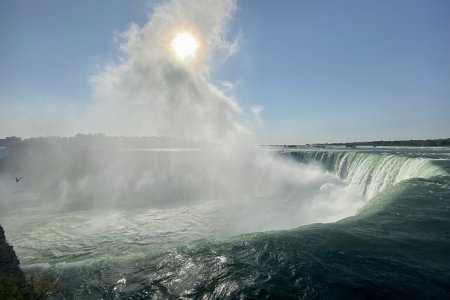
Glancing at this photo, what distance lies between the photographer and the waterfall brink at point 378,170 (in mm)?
22906

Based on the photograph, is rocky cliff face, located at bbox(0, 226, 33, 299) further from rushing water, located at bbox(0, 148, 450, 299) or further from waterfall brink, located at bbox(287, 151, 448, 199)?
waterfall brink, located at bbox(287, 151, 448, 199)

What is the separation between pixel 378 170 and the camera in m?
27.7

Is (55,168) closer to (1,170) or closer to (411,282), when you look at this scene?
(1,170)

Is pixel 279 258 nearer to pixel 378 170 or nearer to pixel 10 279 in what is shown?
pixel 10 279

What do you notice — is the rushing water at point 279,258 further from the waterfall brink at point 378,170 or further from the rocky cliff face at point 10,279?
the waterfall brink at point 378,170

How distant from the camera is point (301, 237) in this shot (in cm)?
1011

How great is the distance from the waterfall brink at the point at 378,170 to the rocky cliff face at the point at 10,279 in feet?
76.9

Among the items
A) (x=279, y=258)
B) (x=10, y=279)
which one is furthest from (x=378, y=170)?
(x=10, y=279)

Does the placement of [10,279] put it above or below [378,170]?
below

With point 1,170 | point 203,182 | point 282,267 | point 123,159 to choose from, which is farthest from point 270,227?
point 1,170

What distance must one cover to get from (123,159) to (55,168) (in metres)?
17.0

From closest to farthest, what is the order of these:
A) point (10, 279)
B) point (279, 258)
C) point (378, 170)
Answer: point (10, 279) < point (279, 258) < point (378, 170)

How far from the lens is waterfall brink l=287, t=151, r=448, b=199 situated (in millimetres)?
22906

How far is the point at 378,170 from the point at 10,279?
29.1 metres
